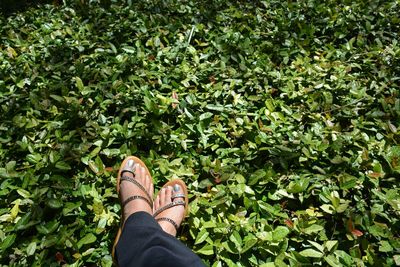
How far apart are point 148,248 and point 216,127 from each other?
122cm

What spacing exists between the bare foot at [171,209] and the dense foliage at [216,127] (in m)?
0.09

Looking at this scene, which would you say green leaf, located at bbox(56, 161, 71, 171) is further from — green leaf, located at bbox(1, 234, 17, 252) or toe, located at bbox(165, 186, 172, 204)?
toe, located at bbox(165, 186, 172, 204)

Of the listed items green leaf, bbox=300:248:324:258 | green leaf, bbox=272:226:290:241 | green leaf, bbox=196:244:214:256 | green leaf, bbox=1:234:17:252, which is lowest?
green leaf, bbox=1:234:17:252

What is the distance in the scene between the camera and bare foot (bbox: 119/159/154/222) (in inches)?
83.9

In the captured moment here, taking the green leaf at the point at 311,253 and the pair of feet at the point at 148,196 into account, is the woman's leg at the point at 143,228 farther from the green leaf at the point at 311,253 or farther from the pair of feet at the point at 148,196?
the green leaf at the point at 311,253

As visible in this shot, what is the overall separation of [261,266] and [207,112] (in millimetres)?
1278

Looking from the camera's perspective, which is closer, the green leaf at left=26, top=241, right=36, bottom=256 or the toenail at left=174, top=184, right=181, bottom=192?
the green leaf at left=26, top=241, right=36, bottom=256

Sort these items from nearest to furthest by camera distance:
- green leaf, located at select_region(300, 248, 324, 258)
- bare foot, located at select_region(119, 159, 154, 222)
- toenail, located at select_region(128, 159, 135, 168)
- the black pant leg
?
the black pant leg < green leaf, located at select_region(300, 248, 324, 258) < bare foot, located at select_region(119, 159, 154, 222) < toenail, located at select_region(128, 159, 135, 168)

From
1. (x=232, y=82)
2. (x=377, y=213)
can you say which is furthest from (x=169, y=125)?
(x=377, y=213)

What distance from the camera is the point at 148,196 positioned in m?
2.29

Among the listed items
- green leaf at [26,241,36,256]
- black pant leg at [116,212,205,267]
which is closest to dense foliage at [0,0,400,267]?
green leaf at [26,241,36,256]

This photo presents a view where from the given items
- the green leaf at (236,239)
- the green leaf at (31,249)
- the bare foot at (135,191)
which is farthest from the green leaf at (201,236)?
the green leaf at (31,249)

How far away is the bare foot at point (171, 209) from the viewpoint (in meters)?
2.14

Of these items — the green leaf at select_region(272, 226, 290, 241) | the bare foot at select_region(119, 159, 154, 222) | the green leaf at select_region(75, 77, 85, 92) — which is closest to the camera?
the green leaf at select_region(272, 226, 290, 241)
